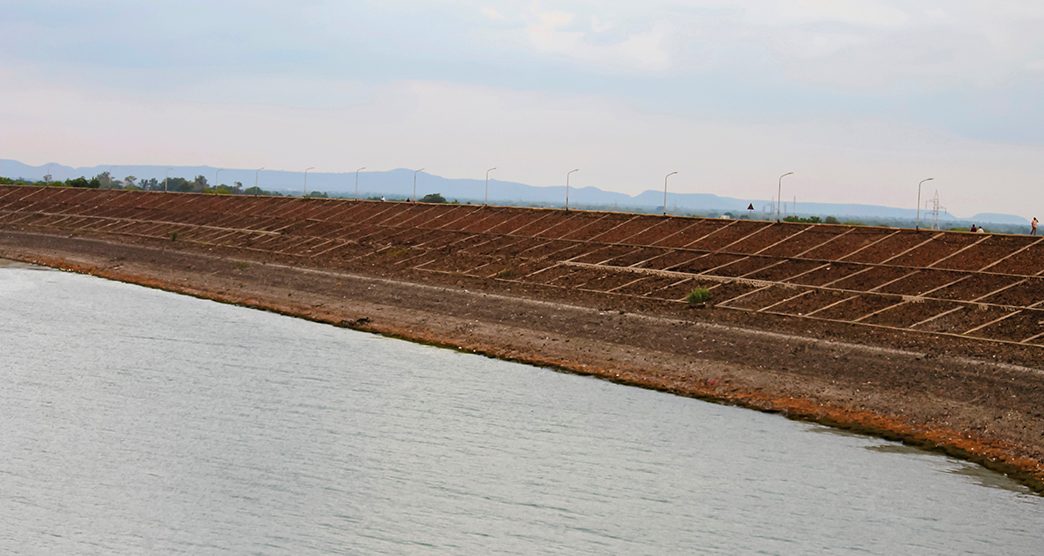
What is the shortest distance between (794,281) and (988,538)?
36226 millimetres

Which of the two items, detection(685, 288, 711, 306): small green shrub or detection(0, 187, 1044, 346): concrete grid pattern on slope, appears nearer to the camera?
detection(0, 187, 1044, 346): concrete grid pattern on slope

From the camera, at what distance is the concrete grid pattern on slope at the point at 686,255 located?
2212 inches

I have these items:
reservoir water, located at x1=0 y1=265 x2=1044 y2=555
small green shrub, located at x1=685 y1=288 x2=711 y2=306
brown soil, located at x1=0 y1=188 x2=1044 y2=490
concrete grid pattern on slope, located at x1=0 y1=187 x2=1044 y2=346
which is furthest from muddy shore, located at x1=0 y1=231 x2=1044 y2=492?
concrete grid pattern on slope, located at x1=0 y1=187 x2=1044 y2=346

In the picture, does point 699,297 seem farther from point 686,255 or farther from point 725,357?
point 686,255

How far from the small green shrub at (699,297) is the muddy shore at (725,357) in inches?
65.2

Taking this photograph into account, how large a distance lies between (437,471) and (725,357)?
2059 cm

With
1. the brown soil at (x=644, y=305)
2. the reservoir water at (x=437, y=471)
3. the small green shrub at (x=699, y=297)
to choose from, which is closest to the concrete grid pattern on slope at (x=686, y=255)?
the brown soil at (x=644, y=305)

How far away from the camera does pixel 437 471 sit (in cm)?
3275

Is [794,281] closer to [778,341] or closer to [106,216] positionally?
[778,341]

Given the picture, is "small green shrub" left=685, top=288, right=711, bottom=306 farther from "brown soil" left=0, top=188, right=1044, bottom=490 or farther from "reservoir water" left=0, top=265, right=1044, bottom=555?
"reservoir water" left=0, top=265, right=1044, bottom=555

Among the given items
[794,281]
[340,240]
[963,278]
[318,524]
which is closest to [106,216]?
[340,240]

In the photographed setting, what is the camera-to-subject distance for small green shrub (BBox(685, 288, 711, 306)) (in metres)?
61.6

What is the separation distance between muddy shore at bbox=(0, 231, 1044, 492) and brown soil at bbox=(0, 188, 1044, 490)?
0.10 m

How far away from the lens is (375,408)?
1626 inches
